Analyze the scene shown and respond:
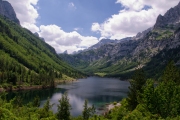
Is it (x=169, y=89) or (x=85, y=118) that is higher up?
(x=169, y=89)

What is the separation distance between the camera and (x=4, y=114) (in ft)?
75.6

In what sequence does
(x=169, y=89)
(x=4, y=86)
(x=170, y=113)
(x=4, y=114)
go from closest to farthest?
(x=4, y=114), (x=170, y=113), (x=169, y=89), (x=4, y=86)

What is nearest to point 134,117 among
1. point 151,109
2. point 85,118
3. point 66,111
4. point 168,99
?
point 151,109

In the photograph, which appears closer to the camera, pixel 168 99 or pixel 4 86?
pixel 168 99

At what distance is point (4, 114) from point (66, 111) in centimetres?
4888

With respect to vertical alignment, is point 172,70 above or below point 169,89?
above

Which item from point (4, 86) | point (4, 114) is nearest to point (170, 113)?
point (4, 114)

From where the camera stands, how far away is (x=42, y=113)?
2960 inches

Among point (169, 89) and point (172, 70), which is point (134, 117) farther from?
point (172, 70)

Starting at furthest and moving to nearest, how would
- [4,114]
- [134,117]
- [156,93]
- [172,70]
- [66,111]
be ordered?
[172,70]
[66,111]
[156,93]
[134,117]
[4,114]

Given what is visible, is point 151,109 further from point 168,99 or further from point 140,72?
point 140,72

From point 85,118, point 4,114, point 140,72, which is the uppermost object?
point 140,72

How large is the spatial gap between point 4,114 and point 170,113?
33340mm

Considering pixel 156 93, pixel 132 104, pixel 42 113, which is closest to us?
pixel 156 93
